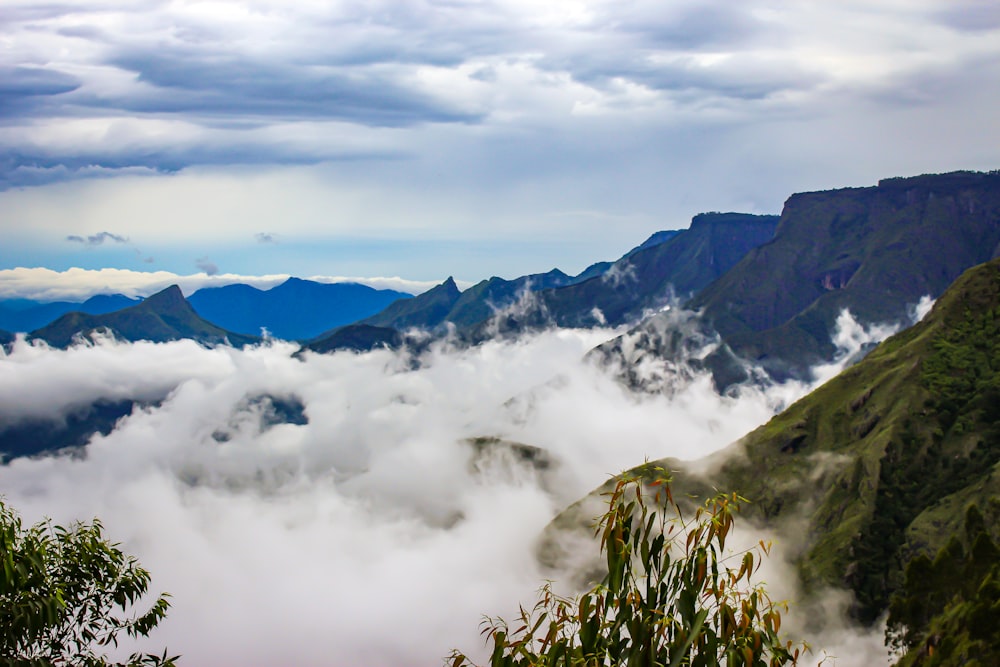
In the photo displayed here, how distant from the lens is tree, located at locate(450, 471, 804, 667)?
21.1 metres

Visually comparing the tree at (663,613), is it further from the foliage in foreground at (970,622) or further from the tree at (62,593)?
the foliage in foreground at (970,622)

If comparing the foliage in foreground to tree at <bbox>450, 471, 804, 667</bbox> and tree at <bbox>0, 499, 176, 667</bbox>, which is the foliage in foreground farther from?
tree at <bbox>0, 499, 176, 667</bbox>

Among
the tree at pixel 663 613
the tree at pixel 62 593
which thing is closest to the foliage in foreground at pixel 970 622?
the tree at pixel 663 613

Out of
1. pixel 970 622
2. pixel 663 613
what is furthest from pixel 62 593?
pixel 970 622

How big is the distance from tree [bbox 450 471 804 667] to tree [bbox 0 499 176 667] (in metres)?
13.1

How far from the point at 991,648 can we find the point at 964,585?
38329mm

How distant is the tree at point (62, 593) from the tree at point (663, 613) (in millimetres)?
13086

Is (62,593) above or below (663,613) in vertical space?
below

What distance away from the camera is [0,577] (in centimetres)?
2475

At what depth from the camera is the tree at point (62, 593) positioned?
25.3 metres

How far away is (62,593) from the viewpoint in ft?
94.8

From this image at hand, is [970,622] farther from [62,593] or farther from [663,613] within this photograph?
[62,593]

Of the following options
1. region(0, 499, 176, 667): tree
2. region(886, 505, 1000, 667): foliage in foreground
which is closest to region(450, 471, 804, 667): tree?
region(0, 499, 176, 667): tree

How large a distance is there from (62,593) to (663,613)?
20.2 meters
